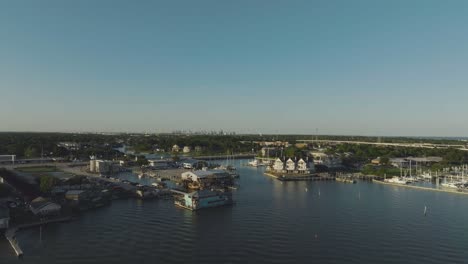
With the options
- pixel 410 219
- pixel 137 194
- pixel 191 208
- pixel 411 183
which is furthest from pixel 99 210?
pixel 411 183

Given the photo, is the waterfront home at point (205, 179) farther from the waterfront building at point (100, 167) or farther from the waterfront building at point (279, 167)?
the waterfront building at point (100, 167)

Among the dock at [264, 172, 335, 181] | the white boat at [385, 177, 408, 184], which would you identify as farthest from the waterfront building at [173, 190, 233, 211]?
the white boat at [385, 177, 408, 184]

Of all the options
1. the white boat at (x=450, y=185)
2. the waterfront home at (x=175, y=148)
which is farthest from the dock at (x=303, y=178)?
the waterfront home at (x=175, y=148)

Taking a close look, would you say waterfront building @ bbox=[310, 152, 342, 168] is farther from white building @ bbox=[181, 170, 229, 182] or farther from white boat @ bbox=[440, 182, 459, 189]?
white building @ bbox=[181, 170, 229, 182]

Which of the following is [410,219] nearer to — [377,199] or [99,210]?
[377,199]

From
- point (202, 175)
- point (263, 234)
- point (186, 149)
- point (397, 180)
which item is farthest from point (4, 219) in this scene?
point (186, 149)

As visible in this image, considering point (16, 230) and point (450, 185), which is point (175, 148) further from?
point (16, 230)
